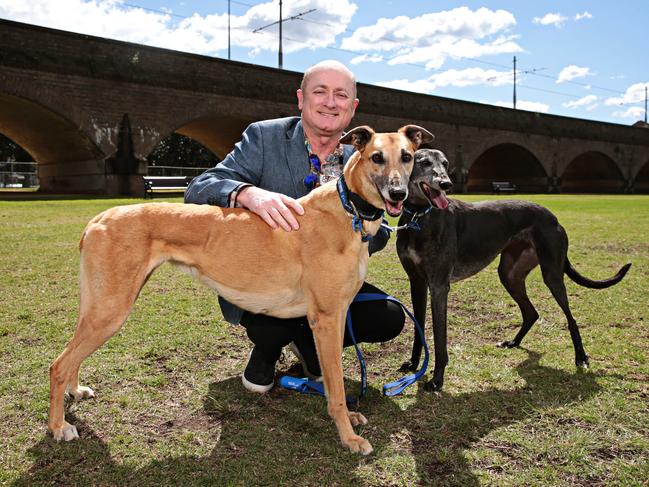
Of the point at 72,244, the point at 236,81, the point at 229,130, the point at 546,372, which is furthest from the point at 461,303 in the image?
the point at 229,130

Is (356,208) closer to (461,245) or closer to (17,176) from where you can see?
(461,245)

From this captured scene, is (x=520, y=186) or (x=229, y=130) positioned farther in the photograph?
(x=520, y=186)

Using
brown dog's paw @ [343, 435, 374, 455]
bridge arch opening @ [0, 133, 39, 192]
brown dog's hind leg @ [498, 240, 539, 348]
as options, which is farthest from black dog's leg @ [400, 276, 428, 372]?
bridge arch opening @ [0, 133, 39, 192]

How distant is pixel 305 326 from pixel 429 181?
1402mm

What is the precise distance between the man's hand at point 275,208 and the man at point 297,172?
0.33 metres

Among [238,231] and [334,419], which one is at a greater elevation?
[238,231]

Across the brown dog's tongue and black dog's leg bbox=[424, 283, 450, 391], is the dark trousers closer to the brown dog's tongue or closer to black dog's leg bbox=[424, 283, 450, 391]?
black dog's leg bbox=[424, 283, 450, 391]

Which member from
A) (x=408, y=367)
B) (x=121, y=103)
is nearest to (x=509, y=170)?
(x=121, y=103)

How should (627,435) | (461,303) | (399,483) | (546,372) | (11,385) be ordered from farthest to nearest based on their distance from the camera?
1. (461,303)
2. (546,372)
3. (11,385)
4. (627,435)
5. (399,483)

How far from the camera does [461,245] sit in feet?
13.3

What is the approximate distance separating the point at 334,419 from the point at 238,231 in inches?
47.3

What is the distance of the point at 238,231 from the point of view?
2949 mm

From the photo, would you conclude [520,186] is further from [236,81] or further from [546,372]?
[546,372]

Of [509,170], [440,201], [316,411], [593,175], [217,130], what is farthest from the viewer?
[593,175]
